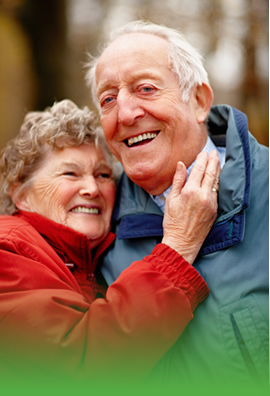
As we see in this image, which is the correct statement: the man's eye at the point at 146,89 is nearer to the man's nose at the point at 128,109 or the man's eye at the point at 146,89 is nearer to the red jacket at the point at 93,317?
the man's nose at the point at 128,109


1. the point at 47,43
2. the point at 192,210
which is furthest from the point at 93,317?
the point at 47,43

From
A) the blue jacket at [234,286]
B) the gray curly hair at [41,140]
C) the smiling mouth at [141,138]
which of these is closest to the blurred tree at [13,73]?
the gray curly hair at [41,140]

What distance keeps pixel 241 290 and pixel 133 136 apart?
0.97m

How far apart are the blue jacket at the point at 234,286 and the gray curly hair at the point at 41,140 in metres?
0.82

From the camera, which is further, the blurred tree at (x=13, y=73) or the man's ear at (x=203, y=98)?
the blurred tree at (x=13, y=73)

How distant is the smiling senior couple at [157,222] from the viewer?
1.47 m

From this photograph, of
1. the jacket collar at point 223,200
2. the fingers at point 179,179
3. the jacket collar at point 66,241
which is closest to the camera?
the jacket collar at point 223,200

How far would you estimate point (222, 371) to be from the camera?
1521 millimetres

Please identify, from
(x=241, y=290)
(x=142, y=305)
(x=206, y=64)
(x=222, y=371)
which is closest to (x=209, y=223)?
(x=241, y=290)

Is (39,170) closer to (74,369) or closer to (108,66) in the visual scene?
(108,66)

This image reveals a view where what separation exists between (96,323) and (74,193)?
0.92 m

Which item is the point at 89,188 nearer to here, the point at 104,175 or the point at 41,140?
the point at 104,175

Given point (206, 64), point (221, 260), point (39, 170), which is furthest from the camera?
point (206, 64)

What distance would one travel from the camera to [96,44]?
4.54m
